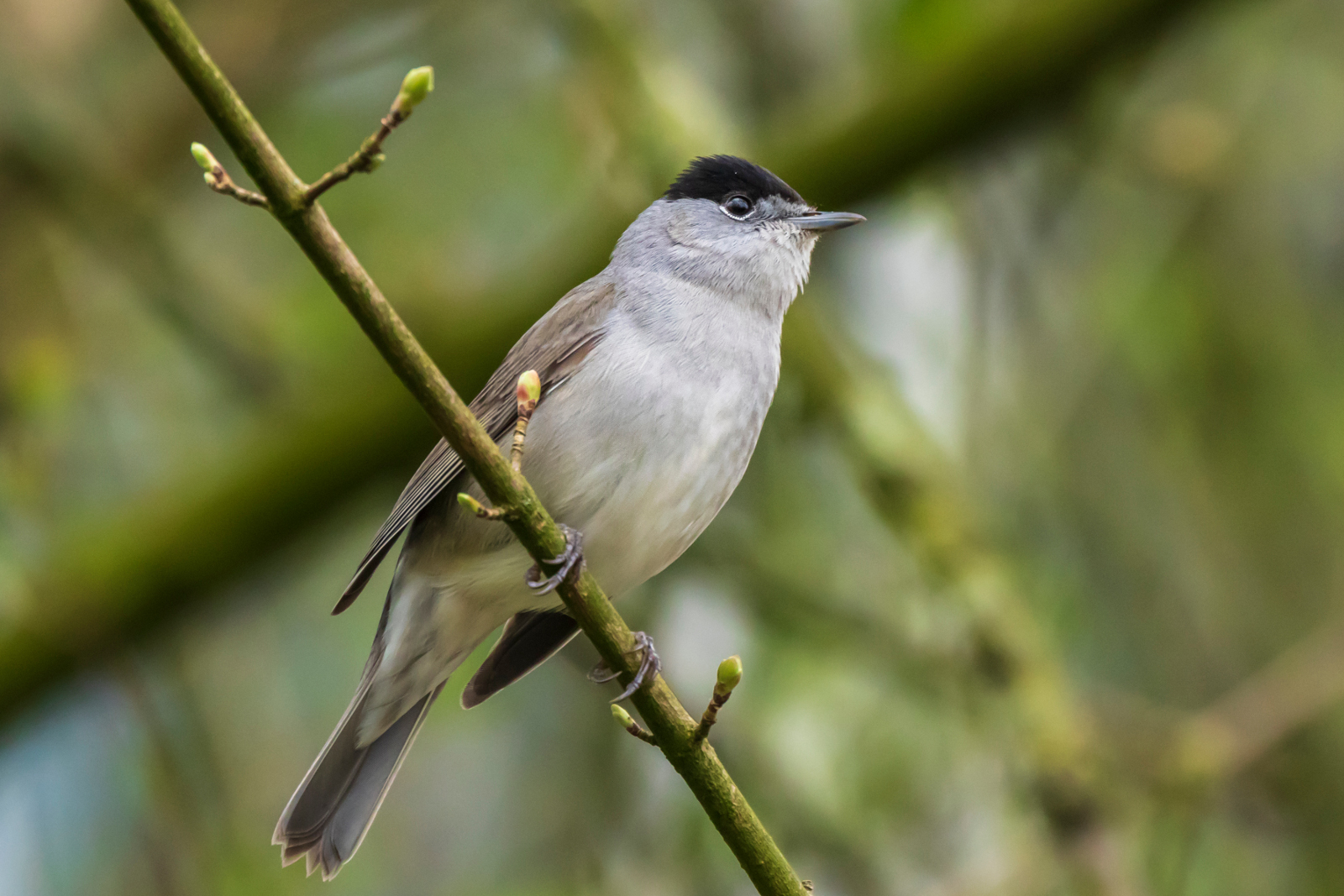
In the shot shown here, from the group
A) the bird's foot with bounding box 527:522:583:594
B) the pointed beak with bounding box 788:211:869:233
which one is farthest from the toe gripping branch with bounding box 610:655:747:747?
the pointed beak with bounding box 788:211:869:233

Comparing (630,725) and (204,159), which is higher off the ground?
(204,159)

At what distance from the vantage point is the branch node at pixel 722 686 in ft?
8.81

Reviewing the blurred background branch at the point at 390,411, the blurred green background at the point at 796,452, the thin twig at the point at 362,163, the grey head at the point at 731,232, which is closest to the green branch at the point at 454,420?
the thin twig at the point at 362,163

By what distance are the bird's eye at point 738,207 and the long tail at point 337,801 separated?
1835 millimetres

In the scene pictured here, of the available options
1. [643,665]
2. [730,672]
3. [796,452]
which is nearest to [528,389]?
[643,665]

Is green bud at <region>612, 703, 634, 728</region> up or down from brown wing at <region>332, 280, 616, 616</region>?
down

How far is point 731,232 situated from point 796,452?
1798mm

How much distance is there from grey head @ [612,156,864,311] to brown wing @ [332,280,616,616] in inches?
9.7

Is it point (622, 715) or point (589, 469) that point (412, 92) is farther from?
point (589, 469)

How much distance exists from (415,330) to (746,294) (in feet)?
6.27

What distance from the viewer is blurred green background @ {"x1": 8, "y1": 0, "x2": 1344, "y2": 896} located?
5.19 m

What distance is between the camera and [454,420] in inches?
97.3

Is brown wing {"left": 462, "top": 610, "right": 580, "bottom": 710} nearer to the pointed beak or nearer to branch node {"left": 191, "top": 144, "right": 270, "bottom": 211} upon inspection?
the pointed beak

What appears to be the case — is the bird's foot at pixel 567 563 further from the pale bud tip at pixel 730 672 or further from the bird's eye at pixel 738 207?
the bird's eye at pixel 738 207
